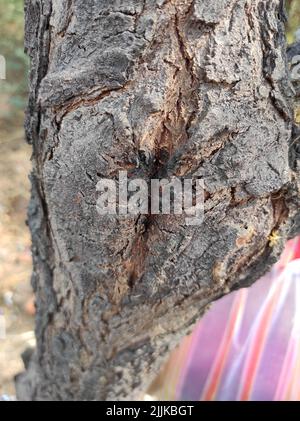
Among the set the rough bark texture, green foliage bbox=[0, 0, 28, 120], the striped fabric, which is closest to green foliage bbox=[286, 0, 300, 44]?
the rough bark texture

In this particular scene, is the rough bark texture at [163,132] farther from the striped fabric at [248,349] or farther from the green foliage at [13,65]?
the green foliage at [13,65]

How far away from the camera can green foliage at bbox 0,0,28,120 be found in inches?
87.4

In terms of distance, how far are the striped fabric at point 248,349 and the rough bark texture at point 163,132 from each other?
75 cm

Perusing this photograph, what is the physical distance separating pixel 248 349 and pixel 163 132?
3.43 ft

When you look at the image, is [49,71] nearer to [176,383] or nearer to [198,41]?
[198,41]

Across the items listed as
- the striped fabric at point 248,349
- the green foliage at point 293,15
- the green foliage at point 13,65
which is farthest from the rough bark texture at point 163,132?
the green foliage at point 13,65

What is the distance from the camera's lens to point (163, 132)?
0.56m

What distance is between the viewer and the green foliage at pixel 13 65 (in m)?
2.22

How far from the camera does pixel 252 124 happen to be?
0.55 meters

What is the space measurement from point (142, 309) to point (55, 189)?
256 mm

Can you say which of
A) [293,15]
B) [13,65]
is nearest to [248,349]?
[293,15]

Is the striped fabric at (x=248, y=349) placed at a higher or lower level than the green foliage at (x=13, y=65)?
lower

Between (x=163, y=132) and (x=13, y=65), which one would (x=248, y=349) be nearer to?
(x=163, y=132)
